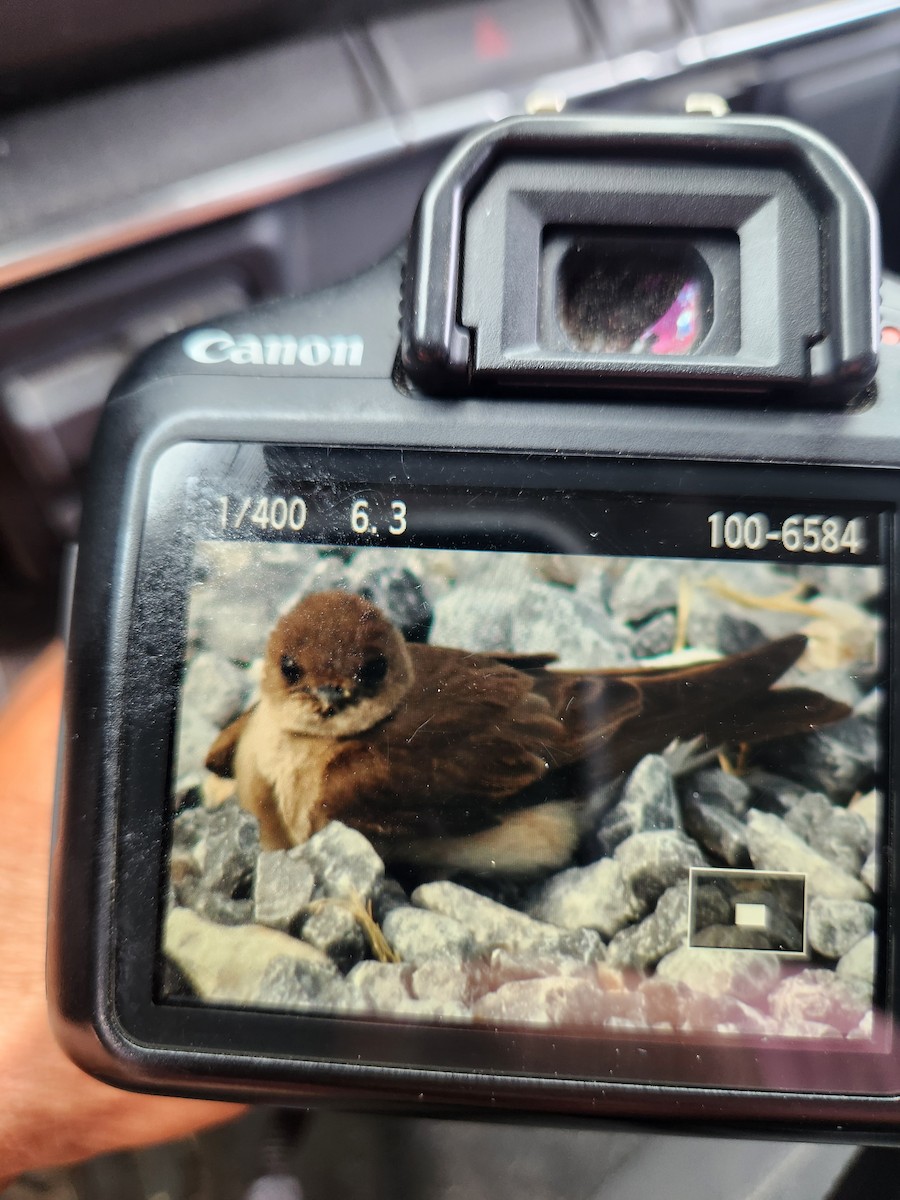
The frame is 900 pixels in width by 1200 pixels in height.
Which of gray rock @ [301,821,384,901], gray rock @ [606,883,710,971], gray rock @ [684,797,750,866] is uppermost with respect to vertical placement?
gray rock @ [684,797,750,866]

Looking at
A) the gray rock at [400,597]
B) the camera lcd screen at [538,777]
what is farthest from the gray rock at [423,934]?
the gray rock at [400,597]

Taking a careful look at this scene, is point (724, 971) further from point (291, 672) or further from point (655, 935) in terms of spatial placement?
point (291, 672)

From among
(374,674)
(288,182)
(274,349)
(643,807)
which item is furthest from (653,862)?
(288,182)

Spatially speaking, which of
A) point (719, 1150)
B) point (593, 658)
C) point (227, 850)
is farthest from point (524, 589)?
point (719, 1150)

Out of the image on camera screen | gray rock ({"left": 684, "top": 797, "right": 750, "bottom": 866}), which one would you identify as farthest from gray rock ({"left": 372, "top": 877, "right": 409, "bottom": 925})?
gray rock ({"left": 684, "top": 797, "right": 750, "bottom": 866})

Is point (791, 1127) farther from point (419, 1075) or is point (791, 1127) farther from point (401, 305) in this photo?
point (401, 305)

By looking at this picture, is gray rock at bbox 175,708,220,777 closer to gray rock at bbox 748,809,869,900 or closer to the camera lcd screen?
the camera lcd screen
